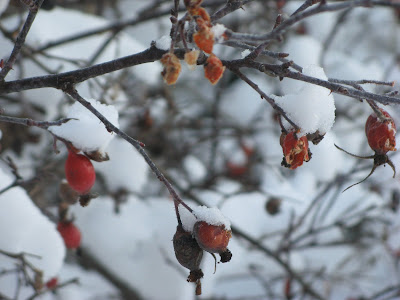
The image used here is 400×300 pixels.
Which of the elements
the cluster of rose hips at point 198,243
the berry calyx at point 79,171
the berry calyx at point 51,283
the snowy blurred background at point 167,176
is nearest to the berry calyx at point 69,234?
the snowy blurred background at point 167,176

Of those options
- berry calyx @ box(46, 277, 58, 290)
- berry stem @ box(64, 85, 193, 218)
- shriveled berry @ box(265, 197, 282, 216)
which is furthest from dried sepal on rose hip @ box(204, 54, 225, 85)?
shriveled berry @ box(265, 197, 282, 216)

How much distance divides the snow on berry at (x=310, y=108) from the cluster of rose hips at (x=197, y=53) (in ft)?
0.67

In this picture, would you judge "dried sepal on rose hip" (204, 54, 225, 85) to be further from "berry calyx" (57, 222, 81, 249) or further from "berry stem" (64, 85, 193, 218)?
"berry calyx" (57, 222, 81, 249)

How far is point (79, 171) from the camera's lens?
1.10 meters

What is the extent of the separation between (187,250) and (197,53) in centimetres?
40

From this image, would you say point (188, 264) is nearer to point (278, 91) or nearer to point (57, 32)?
point (57, 32)

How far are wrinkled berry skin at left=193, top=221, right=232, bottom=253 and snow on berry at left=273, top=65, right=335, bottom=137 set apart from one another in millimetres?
250

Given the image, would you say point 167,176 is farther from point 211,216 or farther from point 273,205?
point 211,216

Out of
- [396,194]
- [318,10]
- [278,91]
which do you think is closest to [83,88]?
[318,10]

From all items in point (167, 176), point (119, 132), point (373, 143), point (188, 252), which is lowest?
point (188, 252)

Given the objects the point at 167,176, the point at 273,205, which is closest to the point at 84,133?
the point at 167,176

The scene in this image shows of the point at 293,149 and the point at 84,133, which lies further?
the point at 84,133

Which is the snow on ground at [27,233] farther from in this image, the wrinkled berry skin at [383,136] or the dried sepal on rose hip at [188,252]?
the wrinkled berry skin at [383,136]

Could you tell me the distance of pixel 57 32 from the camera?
2295 millimetres
